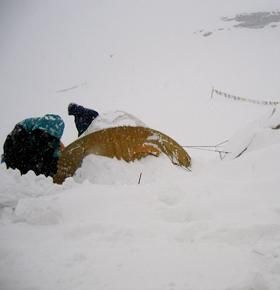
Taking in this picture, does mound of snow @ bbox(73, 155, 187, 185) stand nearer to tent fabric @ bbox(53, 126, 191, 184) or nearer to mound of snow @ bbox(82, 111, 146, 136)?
tent fabric @ bbox(53, 126, 191, 184)

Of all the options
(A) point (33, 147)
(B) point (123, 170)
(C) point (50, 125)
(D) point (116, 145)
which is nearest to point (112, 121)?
(D) point (116, 145)

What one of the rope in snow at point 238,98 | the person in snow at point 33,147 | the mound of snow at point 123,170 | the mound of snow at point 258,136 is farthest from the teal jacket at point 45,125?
the rope in snow at point 238,98

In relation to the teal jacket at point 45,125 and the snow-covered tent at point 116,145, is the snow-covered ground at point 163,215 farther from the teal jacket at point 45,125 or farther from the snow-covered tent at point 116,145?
the teal jacket at point 45,125

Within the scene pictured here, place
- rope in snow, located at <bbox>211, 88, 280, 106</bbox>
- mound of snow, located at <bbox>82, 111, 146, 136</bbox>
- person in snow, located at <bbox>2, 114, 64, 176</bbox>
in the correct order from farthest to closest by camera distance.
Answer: rope in snow, located at <bbox>211, 88, 280, 106</bbox>
mound of snow, located at <bbox>82, 111, 146, 136</bbox>
person in snow, located at <bbox>2, 114, 64, 176</bbox>

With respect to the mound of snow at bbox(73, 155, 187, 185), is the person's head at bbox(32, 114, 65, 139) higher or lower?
higher

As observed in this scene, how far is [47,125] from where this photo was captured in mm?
5043

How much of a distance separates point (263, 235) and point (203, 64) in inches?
811

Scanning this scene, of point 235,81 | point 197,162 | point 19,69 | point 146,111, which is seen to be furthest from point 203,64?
point 19,69

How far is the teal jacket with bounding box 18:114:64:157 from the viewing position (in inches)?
197

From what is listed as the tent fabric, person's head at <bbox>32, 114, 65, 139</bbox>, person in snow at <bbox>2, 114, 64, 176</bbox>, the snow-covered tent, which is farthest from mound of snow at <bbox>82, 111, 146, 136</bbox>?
person in snow at <bbox>2, 114, 64, 176</bbox>

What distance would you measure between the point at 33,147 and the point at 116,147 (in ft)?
4.61

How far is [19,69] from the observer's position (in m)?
31.6

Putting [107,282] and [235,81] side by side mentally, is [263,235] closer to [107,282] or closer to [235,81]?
[107,282]

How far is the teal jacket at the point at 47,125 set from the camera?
16.4 ft
